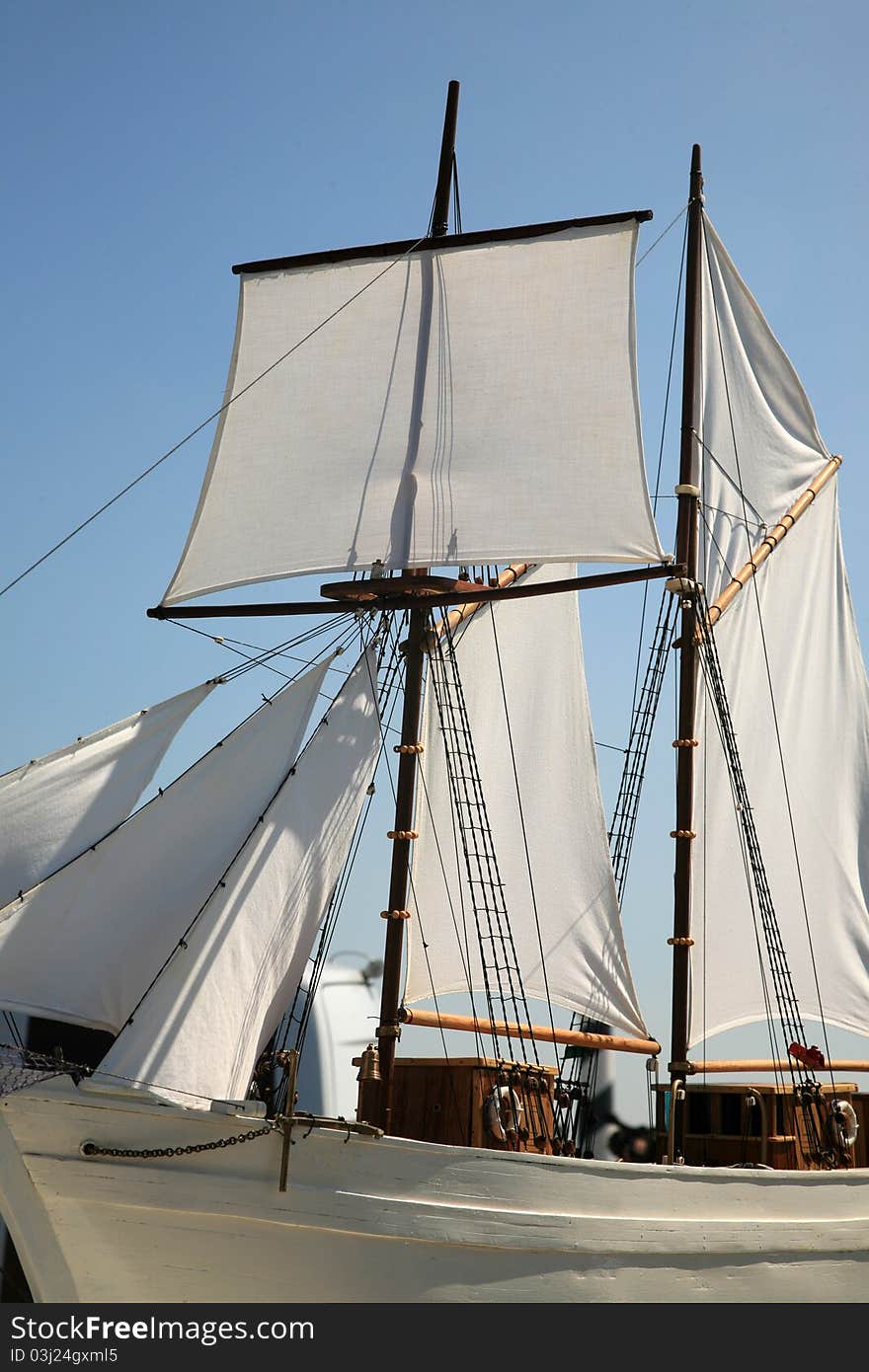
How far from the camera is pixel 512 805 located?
66.4ft

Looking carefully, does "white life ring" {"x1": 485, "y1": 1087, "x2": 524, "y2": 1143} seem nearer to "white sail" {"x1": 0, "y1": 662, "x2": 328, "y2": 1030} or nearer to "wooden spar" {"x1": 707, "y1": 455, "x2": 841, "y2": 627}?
"white sail" {"x1": 0, "y1": 662, "x2": 328, "y2": 1030}

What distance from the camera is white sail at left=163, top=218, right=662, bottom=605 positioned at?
17.9 m

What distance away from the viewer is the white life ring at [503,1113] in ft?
50.2

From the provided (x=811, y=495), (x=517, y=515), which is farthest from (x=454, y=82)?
(x=811, y=495)

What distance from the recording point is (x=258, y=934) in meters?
14.9

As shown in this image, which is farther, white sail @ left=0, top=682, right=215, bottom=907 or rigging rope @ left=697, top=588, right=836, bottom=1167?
rigging rope @ left=697, top=588, right=836, bottom=1167

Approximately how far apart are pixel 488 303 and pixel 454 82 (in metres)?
3.56

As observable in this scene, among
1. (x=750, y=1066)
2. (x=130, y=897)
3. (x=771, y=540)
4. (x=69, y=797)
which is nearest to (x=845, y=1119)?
(x=750, y=1066)

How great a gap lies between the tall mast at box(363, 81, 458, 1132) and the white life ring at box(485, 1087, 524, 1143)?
1.06 metres

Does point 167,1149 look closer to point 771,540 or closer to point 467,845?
point 467,845

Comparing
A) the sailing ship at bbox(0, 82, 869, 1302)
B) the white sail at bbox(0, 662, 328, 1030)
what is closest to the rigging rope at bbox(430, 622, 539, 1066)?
the sailing ship at bbox(0, 82, 869, 1302)

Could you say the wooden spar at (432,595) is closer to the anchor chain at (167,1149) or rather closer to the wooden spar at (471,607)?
the wooden spar at (471,607)

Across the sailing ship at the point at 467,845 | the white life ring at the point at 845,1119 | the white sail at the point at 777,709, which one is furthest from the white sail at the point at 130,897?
the white life ring at the point at 845,1119

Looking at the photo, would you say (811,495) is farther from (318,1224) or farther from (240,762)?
(318,1224)
